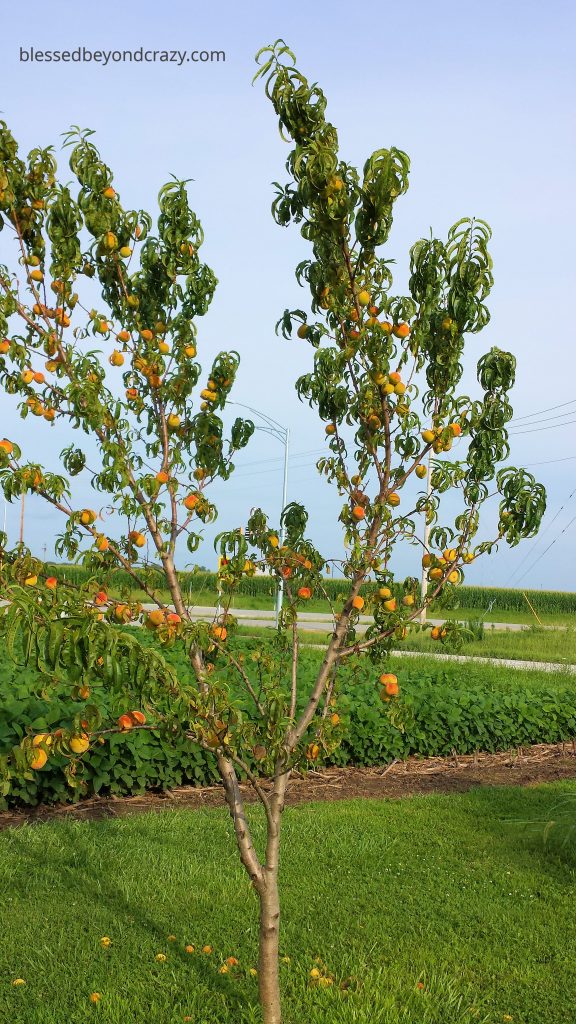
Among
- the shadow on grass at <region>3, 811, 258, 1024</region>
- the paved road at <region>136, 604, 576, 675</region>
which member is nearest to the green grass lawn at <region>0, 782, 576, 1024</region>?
the shadow on grass at <region>3, 811, 258, 1024</region>

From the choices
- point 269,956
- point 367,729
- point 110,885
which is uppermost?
point 367,729

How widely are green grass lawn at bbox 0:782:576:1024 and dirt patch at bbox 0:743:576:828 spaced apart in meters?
0.47

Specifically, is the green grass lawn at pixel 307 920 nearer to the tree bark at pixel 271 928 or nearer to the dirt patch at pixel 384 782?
the tree bark at pixel 271 928

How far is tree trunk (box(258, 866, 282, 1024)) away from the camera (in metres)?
3.47

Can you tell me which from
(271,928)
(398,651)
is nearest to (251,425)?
(271,928)

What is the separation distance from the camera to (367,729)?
8125mm

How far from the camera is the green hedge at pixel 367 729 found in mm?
6711

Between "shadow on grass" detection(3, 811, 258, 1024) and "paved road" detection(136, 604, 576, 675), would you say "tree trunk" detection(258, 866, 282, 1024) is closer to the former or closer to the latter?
"shadow on grass" detection(3, 811, 258, 1024)

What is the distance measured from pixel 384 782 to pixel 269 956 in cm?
457

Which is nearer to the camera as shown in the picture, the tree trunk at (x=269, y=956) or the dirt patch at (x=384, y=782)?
the tree trunk at (x=269, y=956)

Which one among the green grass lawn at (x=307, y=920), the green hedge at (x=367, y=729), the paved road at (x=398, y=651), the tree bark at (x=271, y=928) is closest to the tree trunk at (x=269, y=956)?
the tree bark at (x=271, y=928)

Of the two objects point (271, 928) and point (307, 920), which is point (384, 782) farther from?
point (271, 928)

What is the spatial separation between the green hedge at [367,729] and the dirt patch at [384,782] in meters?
0.11

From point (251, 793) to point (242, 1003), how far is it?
3.43m
